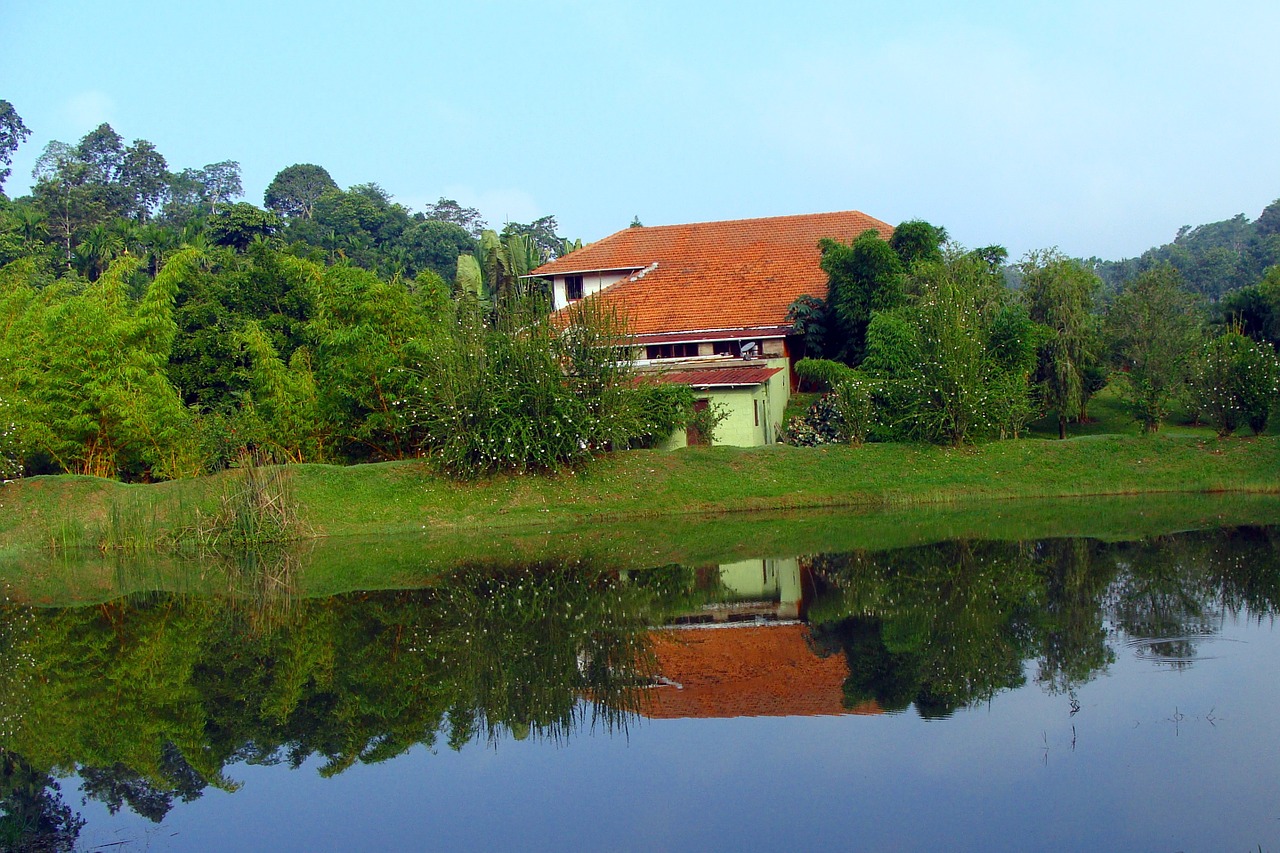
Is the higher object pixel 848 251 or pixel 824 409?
pixel 848 251

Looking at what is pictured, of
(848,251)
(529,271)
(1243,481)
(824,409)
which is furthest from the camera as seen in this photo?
(529,271)

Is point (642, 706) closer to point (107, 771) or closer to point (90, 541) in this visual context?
point (107, 771)

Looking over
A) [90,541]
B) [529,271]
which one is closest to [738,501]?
[90,541]

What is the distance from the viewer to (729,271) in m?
36.9

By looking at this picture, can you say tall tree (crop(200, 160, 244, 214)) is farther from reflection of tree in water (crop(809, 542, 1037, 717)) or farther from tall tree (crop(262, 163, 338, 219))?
reflection of tree in water (crop(809, 542, 1037, 717))

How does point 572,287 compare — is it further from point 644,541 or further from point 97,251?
point 97,251

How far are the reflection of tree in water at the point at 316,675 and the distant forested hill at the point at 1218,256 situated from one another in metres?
33.9

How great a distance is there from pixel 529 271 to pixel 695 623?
31044 mm

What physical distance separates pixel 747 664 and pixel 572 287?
94.8ft

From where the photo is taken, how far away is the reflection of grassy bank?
61.3ft

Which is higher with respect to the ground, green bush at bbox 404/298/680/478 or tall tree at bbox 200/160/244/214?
tall tree at bbox 200/160/244/214

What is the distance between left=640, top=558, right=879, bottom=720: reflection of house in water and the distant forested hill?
105 ft

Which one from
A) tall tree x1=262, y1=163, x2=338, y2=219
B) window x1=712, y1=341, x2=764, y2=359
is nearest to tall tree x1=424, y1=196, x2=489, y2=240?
tall tree x1=262, y1=163, x2=338, y2=219

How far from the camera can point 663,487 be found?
24672mm
